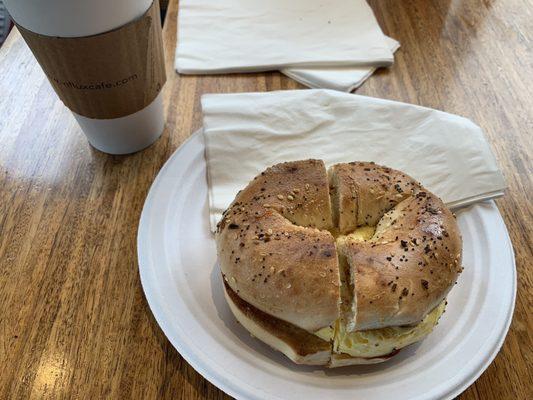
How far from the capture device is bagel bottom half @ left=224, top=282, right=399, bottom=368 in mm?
761

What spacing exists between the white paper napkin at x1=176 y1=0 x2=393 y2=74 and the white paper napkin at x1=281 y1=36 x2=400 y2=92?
0.06 ft

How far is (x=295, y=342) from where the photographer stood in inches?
30.0

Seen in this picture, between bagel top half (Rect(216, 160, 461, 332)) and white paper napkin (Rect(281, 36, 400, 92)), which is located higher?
bagel top half (Rect(216, 160, 461, 332))

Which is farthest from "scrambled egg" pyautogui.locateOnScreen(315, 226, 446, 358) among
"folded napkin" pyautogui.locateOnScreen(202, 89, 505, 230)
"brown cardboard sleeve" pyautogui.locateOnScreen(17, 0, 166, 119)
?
"brown cardboard sleeve" pyautogui.locateOnScreen(17, 0, 166, 119)

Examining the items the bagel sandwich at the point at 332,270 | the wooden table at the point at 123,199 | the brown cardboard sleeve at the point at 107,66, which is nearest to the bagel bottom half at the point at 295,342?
the bagel sandwich at the point at 332,270

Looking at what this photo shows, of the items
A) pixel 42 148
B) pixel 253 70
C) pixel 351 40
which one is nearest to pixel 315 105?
pixel 253 70

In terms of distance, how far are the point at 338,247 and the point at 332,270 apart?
94mm

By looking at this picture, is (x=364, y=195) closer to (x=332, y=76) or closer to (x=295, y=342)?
(x=295, y=342)

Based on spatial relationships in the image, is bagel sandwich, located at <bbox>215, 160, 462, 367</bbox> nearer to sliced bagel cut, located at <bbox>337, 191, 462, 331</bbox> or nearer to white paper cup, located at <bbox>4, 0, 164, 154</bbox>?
sliced bagel cut, located at <bbox>337, 191, 462, 331</bbox>

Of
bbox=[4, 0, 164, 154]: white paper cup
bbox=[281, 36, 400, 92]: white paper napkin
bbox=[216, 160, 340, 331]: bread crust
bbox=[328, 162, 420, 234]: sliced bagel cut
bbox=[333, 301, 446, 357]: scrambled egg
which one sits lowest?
bbox=[281, 36, 400, 92]: white paper napkin

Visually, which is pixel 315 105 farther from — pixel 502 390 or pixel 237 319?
pixel 502 390

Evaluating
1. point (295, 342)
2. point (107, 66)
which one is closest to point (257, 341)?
point (295, 342)

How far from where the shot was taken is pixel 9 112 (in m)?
1.25

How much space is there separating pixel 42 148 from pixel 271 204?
702 millimetres
